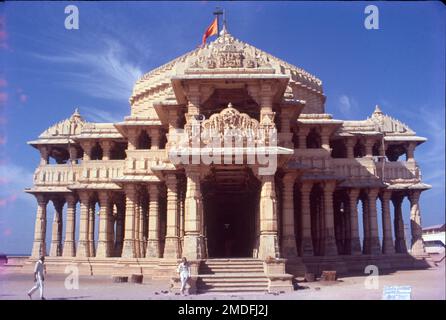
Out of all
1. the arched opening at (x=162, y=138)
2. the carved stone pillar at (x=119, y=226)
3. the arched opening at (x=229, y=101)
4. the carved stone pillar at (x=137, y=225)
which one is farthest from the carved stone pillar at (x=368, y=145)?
the carved stone pillar at (x=119, y=226)

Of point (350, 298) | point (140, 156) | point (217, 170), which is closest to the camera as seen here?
point (350, 298)

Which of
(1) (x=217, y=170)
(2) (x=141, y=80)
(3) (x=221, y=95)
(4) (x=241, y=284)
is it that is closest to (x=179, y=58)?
(2) (x=141, y=80)

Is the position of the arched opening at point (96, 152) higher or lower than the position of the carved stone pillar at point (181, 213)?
higher

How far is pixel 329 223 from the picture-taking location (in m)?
32.5

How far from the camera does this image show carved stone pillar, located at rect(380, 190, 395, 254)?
1444 inches

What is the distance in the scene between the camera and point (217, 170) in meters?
24.6

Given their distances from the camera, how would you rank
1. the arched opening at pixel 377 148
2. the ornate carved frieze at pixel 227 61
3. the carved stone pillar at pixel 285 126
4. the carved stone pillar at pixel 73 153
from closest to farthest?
the ornate carved frieze at pixel 227 61 < the carved stone pillar at pixel 285 126 < the arched opening at pixel 377 148 < the carved stone pillar at pixel 73 153

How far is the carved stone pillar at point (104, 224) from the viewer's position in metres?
34.1

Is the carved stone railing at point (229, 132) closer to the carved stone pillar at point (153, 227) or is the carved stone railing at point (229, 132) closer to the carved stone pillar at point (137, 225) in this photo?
the carved stone pillar at point (153, 227)

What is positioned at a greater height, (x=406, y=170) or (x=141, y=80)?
(x=141, y=80)

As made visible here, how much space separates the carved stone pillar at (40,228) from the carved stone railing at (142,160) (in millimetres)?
11072

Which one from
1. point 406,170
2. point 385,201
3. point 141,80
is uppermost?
point 141,80

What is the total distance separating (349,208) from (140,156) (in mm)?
15430

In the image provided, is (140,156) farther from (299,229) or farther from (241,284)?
(241,284)
